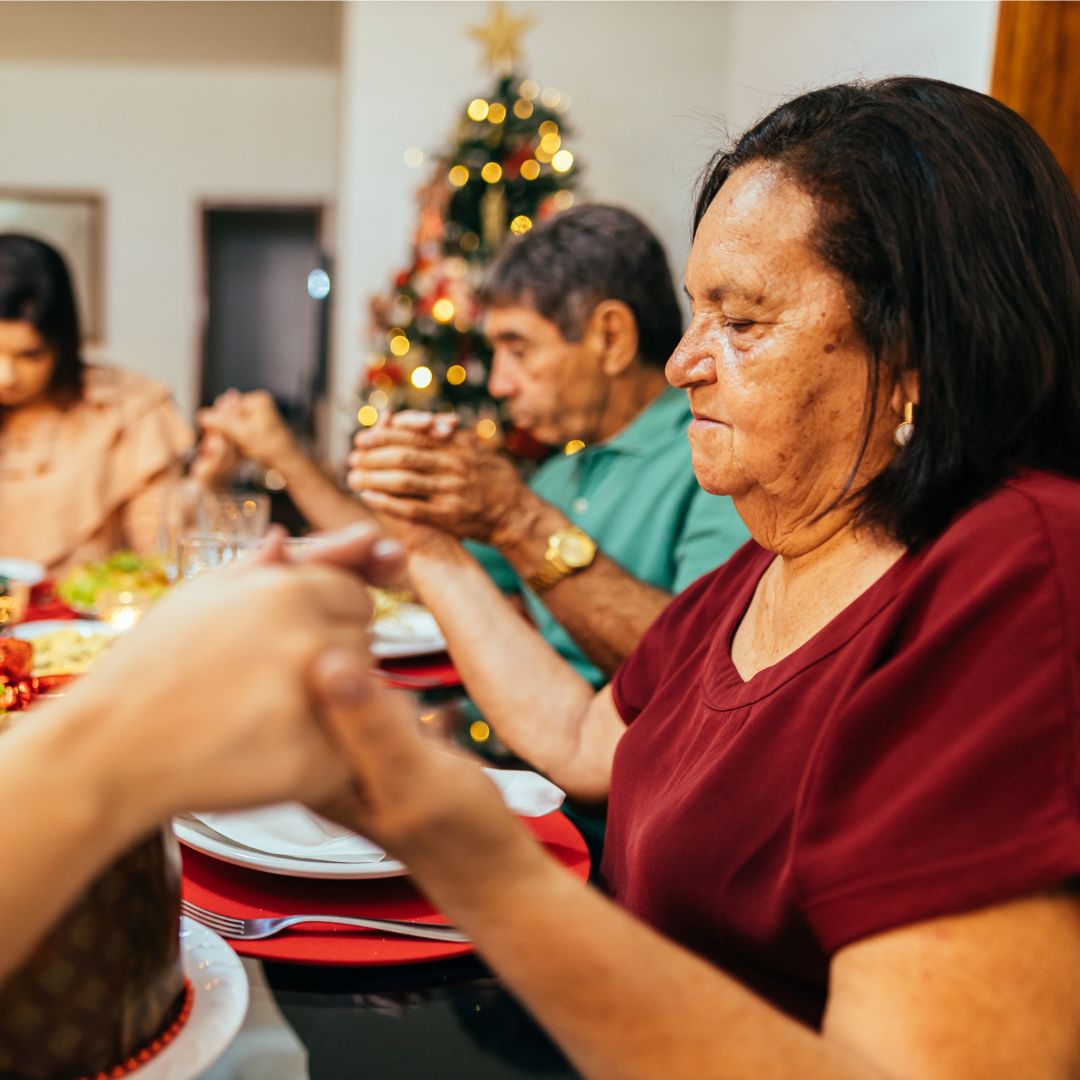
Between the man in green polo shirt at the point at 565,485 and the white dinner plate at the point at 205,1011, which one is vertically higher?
the man in green polo shirt at the point at 565,485

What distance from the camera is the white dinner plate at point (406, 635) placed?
1673mm

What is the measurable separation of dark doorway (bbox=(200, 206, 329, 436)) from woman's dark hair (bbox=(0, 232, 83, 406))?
17.6 ft

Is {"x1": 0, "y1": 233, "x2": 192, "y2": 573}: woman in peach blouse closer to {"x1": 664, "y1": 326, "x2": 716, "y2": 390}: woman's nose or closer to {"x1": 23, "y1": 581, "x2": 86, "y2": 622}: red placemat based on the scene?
{"x1": 23, "y1": 581, "x2": 86, "y2": 622}: red placemat

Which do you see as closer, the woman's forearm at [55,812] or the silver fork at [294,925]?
the woman's forearm at [55,812]

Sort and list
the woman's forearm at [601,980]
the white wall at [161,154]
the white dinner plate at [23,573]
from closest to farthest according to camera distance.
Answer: the woman's forearm at [601,980] → the white dinner plate at [23,573] → the white wall at [161,154]

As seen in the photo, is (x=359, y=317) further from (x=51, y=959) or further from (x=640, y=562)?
(x=51, y=959)

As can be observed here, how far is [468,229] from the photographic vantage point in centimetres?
380

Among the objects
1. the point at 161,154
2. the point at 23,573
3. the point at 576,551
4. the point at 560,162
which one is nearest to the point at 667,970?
the point at 576,551

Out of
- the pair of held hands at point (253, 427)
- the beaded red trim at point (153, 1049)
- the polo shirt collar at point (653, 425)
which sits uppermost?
the polo shirt collar at point (653, 425)

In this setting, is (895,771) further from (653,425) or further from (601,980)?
(653,425)

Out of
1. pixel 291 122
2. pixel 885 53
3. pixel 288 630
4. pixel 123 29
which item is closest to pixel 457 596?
pixel 288 630

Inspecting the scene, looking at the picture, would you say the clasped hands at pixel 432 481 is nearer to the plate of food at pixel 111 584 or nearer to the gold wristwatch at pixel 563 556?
the gold wristwatch at pixel 563 556

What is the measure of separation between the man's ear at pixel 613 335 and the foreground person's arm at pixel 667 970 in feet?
5.11

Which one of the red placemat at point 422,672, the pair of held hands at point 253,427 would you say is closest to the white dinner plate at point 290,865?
the red placemat at point 422,672
